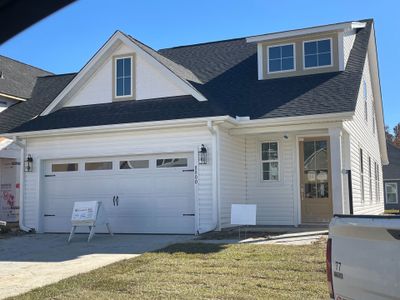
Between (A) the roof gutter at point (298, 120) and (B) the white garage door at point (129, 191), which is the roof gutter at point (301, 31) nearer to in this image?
(A) the roof gutter at point (298, 120)

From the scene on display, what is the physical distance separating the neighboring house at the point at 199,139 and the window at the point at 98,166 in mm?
32

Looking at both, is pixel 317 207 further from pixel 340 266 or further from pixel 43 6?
pixel 43 6

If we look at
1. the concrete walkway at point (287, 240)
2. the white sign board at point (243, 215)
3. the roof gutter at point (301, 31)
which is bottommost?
the concrete walkway at point (287, 240)

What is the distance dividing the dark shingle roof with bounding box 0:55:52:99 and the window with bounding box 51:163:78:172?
525 centimetres

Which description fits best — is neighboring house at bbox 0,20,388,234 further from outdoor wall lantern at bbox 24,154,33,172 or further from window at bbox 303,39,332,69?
outdoor wall lantern at bbox 24,154,33,172

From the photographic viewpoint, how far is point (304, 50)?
1627 centimetres

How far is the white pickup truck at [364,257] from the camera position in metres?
3.26

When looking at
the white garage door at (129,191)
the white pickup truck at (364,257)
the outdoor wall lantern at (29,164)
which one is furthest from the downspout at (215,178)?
the white pickup truck at (364,257)

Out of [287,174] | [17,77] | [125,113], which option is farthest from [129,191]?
[17,77]

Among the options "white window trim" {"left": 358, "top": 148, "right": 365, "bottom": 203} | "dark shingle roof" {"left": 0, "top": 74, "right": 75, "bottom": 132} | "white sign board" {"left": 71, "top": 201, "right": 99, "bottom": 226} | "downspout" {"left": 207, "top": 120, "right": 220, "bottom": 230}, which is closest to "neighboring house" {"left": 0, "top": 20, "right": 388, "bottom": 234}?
"downspout" {"left": 207, "top": 120, "right": 220, "bottom": 230}

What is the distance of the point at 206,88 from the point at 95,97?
3.52m

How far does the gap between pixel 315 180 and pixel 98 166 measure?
258 inches

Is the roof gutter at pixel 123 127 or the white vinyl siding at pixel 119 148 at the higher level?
the roof gutter at pixel 123 127

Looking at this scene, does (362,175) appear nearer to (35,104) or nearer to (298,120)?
(298,120)
